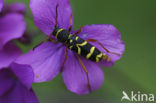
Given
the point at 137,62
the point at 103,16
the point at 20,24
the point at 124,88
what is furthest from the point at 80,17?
the point at 20,24

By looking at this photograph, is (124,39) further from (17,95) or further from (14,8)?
(17,95)

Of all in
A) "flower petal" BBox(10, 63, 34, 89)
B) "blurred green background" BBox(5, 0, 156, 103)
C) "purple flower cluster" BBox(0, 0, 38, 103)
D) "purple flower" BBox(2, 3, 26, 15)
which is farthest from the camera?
"blurred green background" BBox(5, 0, 156, 103)

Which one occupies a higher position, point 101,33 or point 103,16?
A: point 101,33

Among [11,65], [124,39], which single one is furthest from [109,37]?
[124,39]

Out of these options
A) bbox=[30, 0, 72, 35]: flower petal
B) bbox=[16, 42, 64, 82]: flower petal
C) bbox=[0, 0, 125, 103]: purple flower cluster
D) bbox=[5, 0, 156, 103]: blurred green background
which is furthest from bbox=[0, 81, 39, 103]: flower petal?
bbox=[5, 0, 156, 103]: blurred green background

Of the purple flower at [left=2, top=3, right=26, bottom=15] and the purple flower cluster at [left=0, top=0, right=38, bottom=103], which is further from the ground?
the purple flower at [left=2, top=3, right=26, bottom=15]

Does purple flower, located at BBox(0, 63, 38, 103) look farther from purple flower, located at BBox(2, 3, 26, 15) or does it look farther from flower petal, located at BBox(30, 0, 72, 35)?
purple flower, located at BBox(2, 3, 26, 15)

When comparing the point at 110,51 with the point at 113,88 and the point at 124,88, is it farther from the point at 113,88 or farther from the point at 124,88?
the point at 113,88
